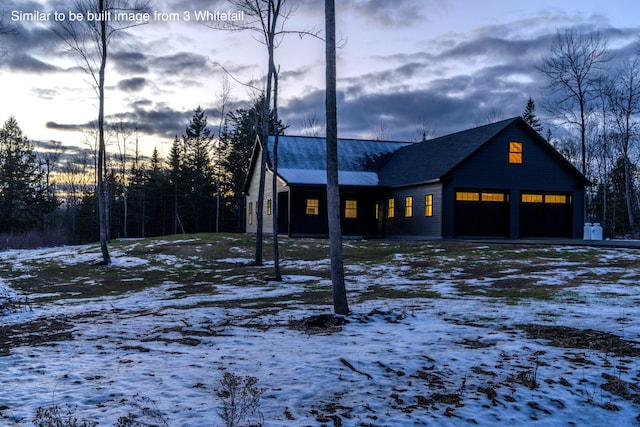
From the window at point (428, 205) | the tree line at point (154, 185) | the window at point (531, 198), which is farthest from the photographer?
the tree line at point (154, 185)

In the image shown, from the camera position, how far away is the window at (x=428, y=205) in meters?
28.3

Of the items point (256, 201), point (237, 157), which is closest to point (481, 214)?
point (256, 201)

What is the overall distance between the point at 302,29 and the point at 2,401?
15.3m

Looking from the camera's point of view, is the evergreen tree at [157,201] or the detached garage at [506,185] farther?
the evergreen tree at [157,201]

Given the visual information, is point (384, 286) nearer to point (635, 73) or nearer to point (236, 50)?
point (236, 50)

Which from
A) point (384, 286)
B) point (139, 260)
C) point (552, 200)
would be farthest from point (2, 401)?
point (552, 200)

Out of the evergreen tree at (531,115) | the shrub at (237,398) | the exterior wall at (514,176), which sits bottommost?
the shrub at (237,398)

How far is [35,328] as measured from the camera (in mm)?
9125

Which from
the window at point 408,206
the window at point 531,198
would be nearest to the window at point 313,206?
the window at point 408,206

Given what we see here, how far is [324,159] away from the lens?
34.4 meters

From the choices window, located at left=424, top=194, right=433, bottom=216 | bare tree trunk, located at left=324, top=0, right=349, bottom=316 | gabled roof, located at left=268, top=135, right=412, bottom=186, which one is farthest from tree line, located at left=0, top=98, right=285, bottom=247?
bare tree trunk, located at left=324, top=0, right=349, bottom=316

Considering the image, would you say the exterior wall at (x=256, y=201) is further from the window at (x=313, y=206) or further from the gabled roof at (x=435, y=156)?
the gabled roof at (x=435, y=156)

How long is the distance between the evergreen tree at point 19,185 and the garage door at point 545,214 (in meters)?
51.2

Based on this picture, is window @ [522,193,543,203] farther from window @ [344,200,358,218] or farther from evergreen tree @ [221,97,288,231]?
evergreen tree @ [221,97,288,231]
